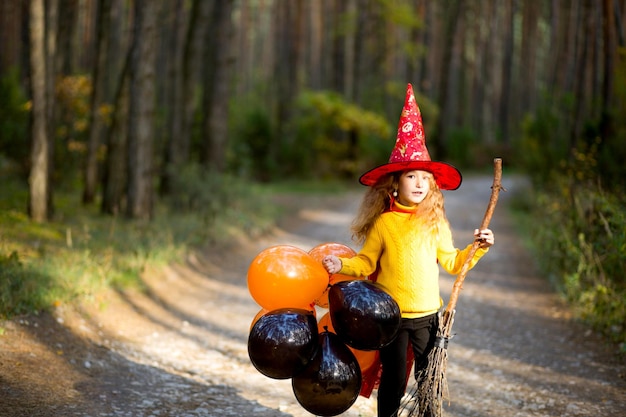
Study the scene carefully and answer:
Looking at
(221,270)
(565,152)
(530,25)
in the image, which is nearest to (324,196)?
(565,152)

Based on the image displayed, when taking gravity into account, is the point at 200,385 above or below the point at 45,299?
below

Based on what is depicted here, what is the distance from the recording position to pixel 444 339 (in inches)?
143

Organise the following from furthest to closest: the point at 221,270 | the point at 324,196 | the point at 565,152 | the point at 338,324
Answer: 1. the point at 324,196
2. the point at 565,152
3. the point at 221,270
4. the point at 338,324

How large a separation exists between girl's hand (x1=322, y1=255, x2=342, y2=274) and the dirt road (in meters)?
1.40

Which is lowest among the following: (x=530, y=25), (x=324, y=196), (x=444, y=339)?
(x=324, y=196)

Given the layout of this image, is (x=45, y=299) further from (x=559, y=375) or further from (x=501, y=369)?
(x=559, y=375)

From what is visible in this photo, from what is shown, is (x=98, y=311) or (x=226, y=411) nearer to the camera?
(x=226, y=411)

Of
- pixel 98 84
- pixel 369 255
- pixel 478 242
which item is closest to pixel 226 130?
pixel 98 84

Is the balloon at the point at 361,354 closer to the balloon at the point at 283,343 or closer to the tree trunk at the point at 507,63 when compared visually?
the balloon at the point at 283,343

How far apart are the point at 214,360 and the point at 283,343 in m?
2.58

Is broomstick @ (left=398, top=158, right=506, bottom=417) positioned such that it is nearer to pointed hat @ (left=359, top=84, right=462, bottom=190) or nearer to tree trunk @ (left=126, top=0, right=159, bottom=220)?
pointed hat @ (left=359, top=84, right=462, bottom=190)

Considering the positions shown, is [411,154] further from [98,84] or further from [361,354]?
[98,84]

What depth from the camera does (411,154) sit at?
369 cm

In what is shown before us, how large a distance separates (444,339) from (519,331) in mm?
3778
